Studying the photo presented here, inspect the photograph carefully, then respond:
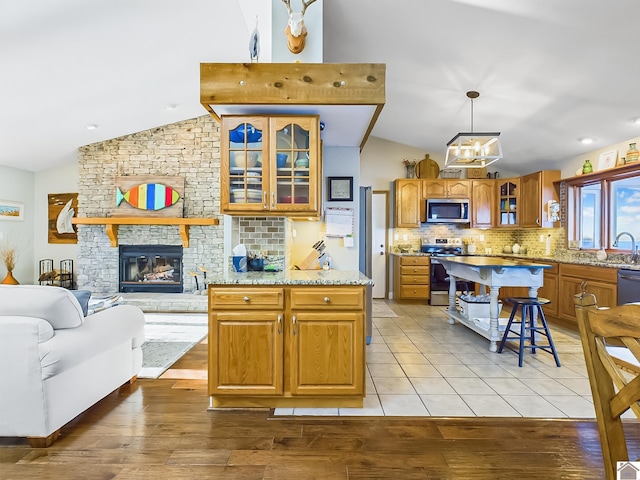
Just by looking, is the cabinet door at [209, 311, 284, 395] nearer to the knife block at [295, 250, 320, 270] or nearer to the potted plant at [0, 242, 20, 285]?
the knife block at [295, 250, 320, 270]

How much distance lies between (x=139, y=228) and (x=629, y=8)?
6.61 metres

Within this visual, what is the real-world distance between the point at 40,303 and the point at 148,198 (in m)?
4.31

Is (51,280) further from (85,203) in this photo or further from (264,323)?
(264,323)

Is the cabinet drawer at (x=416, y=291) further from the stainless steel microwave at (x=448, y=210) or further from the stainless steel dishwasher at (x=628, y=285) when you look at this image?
the stainless steel dishwasher at (x=628, y=285)

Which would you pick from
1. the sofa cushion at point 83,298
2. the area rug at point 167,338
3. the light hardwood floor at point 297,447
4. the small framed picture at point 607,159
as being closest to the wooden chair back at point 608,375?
the light hardwood floor at point 297,447

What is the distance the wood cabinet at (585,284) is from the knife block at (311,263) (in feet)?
9.29

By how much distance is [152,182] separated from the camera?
5906 millimetres

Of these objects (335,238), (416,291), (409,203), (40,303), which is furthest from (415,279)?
(40,303)

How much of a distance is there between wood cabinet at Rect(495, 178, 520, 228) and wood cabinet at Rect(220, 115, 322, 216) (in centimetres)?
479

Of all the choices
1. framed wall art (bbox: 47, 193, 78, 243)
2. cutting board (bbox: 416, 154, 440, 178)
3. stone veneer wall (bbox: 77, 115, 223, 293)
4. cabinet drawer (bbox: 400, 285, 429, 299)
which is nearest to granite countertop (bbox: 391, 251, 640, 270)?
cabinet drawer (bbox: 400, 285, 429, 299)

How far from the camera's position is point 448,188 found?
621cm

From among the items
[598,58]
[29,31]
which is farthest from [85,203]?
[598,58]

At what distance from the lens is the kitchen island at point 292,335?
226 centimetres

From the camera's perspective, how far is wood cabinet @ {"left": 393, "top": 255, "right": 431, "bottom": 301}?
6047 millimetres
